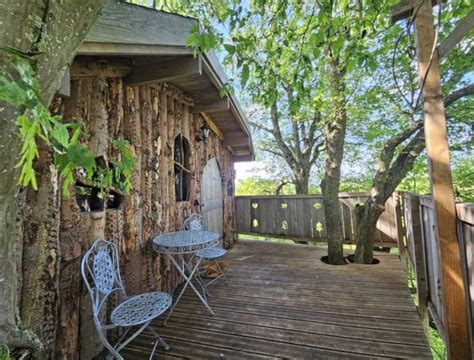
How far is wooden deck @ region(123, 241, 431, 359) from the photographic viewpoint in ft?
6.25

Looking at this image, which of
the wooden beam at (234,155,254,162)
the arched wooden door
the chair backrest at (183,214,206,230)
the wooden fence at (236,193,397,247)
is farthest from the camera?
the wooden beam at (234,155,254,162)

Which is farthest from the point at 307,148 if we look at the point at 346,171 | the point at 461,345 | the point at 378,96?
the point at 461,345

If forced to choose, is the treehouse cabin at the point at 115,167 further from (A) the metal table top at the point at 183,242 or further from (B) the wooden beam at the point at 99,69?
(A) the metal table top at the point at 183,242

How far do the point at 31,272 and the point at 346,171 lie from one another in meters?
10.5

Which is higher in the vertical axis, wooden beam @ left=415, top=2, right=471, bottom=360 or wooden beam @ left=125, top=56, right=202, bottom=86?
wooden beam @ left=125, top=56, right=202, bottom=86

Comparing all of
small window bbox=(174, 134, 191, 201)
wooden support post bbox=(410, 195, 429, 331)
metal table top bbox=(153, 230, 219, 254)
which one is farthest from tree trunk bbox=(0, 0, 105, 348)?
wooden support post bbox=(410, 195, 429, 331)

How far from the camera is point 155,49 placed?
6.68 ft

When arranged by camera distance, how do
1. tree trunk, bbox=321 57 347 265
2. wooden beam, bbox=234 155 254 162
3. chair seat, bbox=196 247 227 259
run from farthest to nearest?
wooden beam, bbox=234 155 254 162
tree trunk, bbox=321 57 347 265
chair seat, bbox=196 247 227 259

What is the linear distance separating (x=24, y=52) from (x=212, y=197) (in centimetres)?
418

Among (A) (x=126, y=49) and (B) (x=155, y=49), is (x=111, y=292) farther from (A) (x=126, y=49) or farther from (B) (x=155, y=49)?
(B) (x=155, y=49)

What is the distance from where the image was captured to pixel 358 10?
211 centimetres

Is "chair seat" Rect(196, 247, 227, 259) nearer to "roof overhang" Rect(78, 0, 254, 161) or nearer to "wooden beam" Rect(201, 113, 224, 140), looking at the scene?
"roof overhang" Rect(78, 0, 254, 161)

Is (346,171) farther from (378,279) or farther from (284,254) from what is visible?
(378,279)

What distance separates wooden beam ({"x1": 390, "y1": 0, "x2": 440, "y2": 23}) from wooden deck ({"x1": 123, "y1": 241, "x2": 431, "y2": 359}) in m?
2.70
